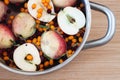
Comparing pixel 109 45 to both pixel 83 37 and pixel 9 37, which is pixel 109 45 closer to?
pixel 83 37

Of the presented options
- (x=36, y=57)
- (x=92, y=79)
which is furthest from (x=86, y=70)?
(x=36, y=57)

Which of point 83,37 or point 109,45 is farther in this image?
point 109,45

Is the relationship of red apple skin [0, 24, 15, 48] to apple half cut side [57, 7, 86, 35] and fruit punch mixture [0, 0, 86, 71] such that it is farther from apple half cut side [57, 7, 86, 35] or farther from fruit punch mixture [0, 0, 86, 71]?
apple half cut side [57, 7, 86, 35]

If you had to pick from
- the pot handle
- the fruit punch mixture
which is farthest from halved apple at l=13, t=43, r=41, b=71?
the pot handle

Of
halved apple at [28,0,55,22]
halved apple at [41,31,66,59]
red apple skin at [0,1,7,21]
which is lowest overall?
halved apple at [41,31,66,59]

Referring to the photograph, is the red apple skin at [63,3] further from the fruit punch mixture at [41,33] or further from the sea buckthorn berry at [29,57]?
the sea buckthorn berry at [29,57]

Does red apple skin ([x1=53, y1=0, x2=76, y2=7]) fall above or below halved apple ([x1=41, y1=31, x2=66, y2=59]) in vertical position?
above
